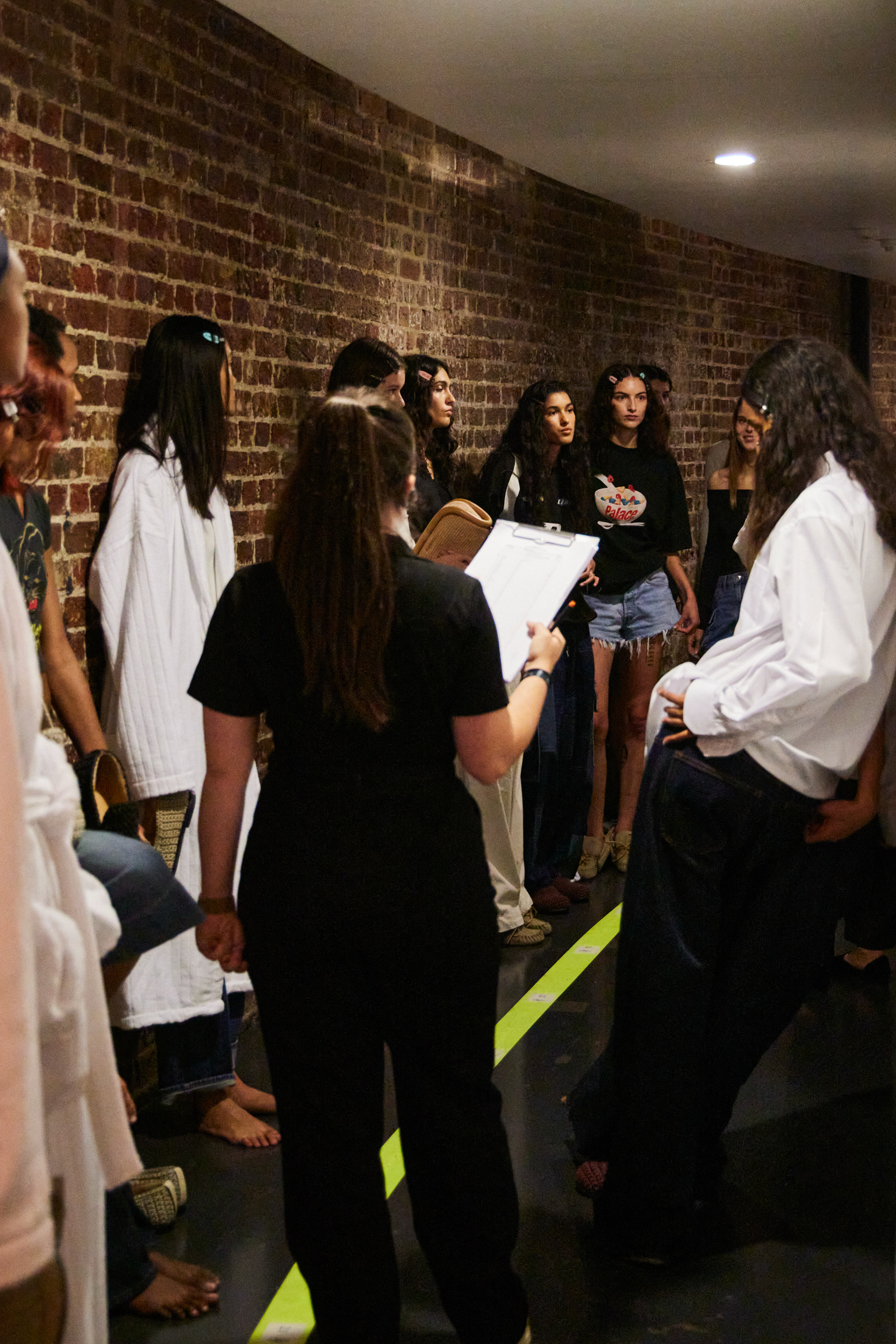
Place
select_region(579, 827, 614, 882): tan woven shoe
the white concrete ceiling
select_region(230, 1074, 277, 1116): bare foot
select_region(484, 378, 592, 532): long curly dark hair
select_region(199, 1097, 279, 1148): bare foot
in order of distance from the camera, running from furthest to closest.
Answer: select_region(579, 827, 614, 882): tan woven shoe
select_region(484, 378, 592, 532): long curly dark hair
the white concrete ceiling
select_region(230, 1074, 277, 1116): bare foot
select_region(199, 1097, 279, 1148): bare foot

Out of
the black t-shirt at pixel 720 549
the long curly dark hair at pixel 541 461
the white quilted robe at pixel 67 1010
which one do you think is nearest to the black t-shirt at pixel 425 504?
the long curly dark hair at pixel 541 461

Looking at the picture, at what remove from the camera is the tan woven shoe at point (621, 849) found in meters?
5.56

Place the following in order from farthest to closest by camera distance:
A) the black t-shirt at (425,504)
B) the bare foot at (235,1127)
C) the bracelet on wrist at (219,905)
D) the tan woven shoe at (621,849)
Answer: the tan woven shoe at (621,849), the black t-shirt at (425,504), the bare foot at (235,1127), the bracelet on wrist at (219,905)

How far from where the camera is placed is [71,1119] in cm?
148

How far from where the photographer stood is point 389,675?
2008 millimetres

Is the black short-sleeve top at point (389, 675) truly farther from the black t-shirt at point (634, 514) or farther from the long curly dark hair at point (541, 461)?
the black t-shirt at point (634, 514)

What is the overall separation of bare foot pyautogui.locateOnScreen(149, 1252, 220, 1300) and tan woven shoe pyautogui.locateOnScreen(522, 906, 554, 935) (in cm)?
217

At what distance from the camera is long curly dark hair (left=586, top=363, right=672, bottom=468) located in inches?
237

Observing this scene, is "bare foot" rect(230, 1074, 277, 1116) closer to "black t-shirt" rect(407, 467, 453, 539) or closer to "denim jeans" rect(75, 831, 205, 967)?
"denim jeans" rect(75, 831, 205, 967)

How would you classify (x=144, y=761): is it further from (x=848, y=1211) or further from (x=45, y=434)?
(x=848, y=1211)

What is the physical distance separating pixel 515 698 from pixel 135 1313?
137 cm

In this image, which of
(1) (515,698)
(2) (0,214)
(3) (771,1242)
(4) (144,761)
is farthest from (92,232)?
(3) (771,1242)

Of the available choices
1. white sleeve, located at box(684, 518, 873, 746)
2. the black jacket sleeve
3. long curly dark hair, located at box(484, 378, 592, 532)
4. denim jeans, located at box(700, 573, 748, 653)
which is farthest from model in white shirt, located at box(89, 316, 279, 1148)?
long curly dark hair, located at box(484, 378, 592, 532)

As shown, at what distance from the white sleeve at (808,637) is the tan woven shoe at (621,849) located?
10.3 feet
